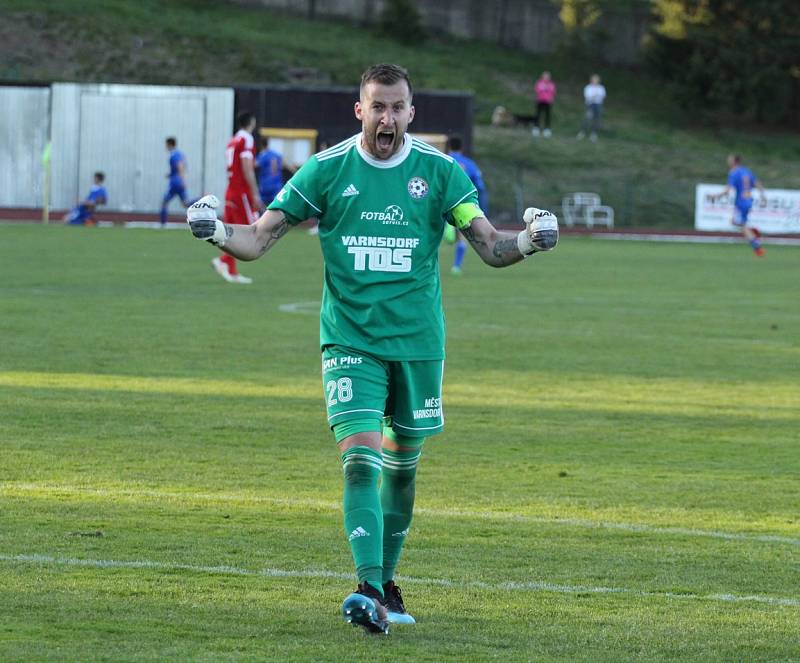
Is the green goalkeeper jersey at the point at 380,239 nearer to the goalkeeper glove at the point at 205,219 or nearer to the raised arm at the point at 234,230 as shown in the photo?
the raised arm at the point at 234,230

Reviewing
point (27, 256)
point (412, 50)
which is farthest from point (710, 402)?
point (412, 50)

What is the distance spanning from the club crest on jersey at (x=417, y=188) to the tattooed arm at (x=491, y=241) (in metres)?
0.23

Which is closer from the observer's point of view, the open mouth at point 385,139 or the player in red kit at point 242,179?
the open mouth at point 385,139

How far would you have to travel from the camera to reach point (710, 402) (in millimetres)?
13305

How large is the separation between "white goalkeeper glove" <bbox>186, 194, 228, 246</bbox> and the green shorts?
0.65m

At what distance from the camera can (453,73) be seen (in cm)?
7250

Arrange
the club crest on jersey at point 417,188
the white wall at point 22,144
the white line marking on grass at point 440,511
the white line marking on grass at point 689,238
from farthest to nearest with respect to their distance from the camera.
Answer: the white wall at point 22,144 → the white line marking on grass at point 689,238 → the white line marking on grass at point 440,511 → the club crest on jersey at point 417,188

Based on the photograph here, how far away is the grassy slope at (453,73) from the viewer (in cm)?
5856

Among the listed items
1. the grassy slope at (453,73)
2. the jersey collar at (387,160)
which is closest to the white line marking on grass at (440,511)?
the jersey collar at (387,160)

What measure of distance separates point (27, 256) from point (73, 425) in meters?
18.3

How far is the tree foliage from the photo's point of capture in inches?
2790

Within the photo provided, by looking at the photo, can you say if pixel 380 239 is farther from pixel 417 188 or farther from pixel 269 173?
pixel 269 173

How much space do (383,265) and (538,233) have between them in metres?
0.61

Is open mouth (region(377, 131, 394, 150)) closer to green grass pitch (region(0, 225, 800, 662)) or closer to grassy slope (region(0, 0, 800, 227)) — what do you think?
green grass pitch (region(0, 225, 800, 662))
